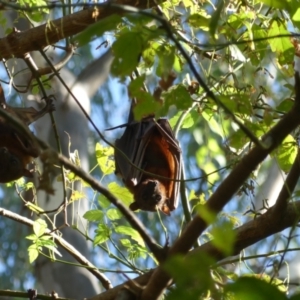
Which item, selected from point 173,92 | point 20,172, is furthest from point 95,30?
point 20,172

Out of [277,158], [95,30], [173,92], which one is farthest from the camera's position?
[277,158]

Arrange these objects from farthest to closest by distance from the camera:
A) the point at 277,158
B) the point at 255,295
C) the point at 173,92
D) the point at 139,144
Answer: the point at 139,144, the point at 277,158, the point at 173,92, the point at 255,295

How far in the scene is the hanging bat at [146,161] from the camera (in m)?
4.48

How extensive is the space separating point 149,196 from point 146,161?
17.5 inches

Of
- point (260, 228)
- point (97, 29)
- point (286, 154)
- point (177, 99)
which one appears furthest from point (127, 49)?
point (286, 154)

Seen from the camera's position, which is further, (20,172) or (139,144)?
(139,144)

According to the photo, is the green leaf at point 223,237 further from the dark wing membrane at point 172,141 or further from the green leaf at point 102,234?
the dark wing membrane at point 172,141

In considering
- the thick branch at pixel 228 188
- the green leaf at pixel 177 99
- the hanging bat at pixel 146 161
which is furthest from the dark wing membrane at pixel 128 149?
the thick branch at pixel 228 188

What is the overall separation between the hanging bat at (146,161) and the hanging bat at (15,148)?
0.60 m

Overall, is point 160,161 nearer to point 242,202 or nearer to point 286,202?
point 286,202

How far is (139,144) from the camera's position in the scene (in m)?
4.60

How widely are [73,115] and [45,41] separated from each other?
3790 millimetres

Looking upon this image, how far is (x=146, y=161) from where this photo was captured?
4906 millimetres

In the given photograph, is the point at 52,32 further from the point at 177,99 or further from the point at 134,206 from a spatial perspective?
the point at 134,206
